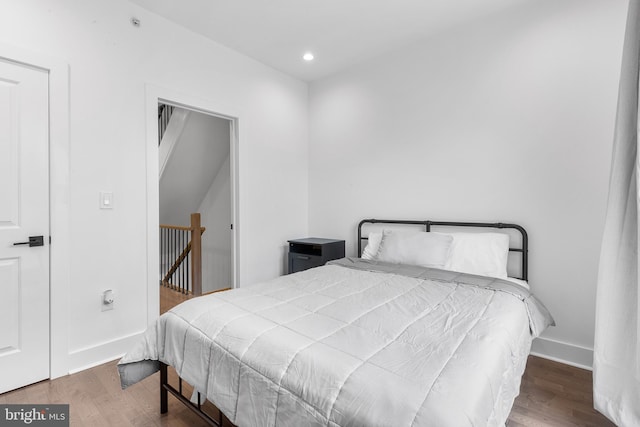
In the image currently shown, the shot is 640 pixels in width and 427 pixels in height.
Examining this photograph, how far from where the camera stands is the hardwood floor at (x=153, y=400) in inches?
65.6

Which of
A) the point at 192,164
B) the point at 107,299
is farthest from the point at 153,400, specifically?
the point at 192,164

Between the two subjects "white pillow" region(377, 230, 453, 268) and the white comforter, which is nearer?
the white comforter

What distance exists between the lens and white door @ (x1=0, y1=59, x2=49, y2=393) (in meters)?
1.90

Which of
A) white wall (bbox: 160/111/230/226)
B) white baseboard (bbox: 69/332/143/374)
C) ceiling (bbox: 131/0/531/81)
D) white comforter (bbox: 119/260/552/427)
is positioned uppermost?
ceiling (bbox: 131/0/531/81)

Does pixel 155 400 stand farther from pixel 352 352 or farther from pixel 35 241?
pixel 352 352

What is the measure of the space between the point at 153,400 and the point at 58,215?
1.34 metres

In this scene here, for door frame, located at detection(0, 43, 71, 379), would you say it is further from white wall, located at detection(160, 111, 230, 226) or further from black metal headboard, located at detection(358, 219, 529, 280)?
black metal headboard, located at detection(358, 219, 529, 280)

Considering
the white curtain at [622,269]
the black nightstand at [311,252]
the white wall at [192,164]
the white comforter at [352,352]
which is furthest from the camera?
the white wall at [192,164]

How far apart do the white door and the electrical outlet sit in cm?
32

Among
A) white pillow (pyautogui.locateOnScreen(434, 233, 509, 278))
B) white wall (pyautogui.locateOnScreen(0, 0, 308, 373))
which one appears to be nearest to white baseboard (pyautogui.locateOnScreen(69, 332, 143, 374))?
white wall (pyautogui.locateOnScreen(0, 0, 308, 373))

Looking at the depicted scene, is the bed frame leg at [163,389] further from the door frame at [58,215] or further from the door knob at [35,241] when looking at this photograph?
the door knob at [35,241]

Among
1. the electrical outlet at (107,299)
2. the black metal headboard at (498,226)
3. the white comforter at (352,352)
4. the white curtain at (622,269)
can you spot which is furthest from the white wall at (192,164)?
the white curtain at (622,269)

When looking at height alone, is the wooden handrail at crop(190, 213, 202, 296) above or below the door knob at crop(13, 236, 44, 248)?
below

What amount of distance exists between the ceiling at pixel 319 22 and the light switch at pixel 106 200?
1.49 metres
